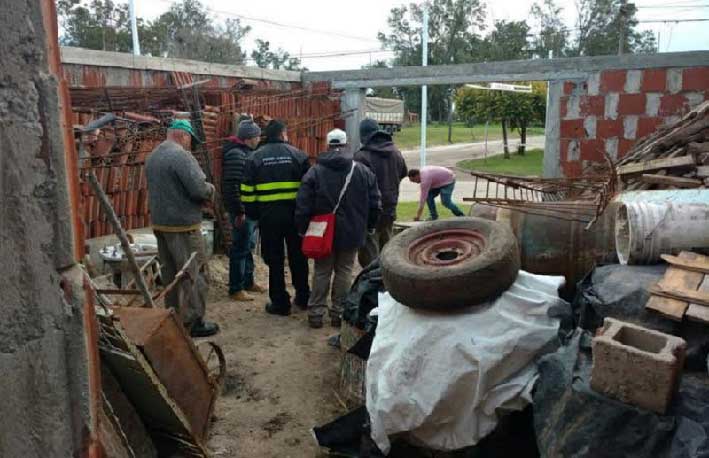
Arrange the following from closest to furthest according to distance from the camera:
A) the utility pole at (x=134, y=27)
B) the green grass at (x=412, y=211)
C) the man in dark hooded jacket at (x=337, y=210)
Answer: the man in dark hooded jacket at (x=337, y=210), the green grass at (x=412, y=211), the utility pole at (x=134, y=27)

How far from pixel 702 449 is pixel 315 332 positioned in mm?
3987

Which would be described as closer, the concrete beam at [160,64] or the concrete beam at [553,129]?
the concrete beam at [160,64]

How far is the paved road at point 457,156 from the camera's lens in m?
16.6

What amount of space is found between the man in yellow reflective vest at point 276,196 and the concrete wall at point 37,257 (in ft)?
14.9

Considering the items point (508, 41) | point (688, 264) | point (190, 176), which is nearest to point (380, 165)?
point (190, 176)

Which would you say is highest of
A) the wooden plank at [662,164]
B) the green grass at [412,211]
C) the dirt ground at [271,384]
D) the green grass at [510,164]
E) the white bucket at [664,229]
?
the wooden plank at [662,164]

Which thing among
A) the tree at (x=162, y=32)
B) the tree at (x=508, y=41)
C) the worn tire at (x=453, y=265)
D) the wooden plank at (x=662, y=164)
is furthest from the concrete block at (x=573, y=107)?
the tree at (x=508, y=41)

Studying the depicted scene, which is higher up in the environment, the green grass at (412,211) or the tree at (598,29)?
the tree at (598,29)

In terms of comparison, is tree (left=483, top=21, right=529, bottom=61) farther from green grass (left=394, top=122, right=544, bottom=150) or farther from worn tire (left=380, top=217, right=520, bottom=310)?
worn tire (left=380, top=217, right=520, bottom=310)

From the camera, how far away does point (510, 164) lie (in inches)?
974

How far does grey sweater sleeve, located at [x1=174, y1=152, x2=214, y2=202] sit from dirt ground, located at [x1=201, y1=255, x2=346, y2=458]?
1.46 meters

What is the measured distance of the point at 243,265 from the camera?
6887mm

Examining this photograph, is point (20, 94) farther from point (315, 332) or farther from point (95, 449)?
point (315, 332)

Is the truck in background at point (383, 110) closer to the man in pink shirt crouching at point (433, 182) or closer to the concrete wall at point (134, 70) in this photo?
the concrete wall at point (134, 70)
